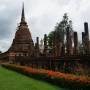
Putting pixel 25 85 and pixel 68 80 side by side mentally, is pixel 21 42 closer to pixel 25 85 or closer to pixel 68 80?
pixel 25 85

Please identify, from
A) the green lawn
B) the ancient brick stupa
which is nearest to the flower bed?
the green lawn

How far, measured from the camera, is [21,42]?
49.2 metres

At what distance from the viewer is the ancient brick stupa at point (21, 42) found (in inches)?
1801

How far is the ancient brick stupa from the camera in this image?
45.7m

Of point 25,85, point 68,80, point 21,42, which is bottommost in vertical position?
point 25,85

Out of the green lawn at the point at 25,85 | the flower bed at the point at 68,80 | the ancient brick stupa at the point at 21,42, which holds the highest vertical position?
the ancient brick stupa at the point at 21,42

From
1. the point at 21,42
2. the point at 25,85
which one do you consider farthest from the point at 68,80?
the point at 21,42

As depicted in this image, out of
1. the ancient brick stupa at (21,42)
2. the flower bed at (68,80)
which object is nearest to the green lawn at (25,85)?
the flower bed at (68,80)

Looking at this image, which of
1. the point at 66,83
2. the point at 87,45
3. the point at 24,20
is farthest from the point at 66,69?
the point at 24,20

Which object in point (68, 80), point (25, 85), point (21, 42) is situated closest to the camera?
point (68, 80)

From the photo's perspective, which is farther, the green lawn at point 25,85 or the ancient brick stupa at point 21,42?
the ancient brick stupa at point 21,42

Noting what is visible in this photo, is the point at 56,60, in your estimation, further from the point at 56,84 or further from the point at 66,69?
the point at 56,84

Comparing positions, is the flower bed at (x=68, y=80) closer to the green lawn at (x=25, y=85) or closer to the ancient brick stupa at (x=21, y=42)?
the green lawn at (x=25, y=85)

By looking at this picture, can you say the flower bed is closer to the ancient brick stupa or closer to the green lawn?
the green lawn
